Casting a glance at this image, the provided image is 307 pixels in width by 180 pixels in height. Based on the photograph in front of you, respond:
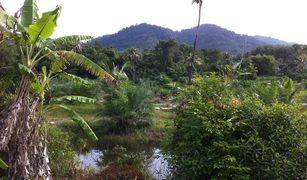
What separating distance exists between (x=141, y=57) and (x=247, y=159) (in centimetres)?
4645

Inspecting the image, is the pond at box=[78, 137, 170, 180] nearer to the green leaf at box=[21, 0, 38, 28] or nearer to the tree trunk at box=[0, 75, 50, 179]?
the tree trunk at box=[0, 75, 50, 179]

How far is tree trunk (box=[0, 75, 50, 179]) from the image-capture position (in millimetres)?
8898

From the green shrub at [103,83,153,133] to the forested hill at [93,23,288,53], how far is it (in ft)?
330

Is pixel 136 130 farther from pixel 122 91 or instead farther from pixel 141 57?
pixel 141 57

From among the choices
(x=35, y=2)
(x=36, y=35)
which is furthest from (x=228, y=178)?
(x=35, y=2)

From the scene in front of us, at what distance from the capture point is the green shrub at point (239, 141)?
879cm

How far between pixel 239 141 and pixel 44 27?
509cm

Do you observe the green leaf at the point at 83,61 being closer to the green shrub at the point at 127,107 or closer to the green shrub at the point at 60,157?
the green shrub at the point at 60,157

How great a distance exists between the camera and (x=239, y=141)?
30.5ft

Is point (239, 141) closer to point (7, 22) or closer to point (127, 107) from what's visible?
point (7, 22)

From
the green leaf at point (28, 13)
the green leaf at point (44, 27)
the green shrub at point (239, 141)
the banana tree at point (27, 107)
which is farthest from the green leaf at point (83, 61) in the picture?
the green shrub at point (239, 141)

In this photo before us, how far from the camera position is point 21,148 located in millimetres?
9000

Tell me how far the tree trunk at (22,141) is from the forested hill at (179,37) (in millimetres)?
115772

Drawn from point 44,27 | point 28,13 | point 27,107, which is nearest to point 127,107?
point 28,13
